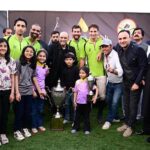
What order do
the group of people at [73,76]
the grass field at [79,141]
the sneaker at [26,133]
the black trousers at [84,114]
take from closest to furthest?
the grass field at [79,141] < the group of people at [73,76] < the sneaker at [26,133] < the black trousers at [84,114]

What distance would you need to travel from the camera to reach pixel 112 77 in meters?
5.50

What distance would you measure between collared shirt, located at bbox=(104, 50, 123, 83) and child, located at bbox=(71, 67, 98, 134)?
333 mm

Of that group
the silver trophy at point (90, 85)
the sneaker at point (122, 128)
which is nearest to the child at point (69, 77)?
the silver trophy at point (90, 85)

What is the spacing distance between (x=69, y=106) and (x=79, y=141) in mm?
976

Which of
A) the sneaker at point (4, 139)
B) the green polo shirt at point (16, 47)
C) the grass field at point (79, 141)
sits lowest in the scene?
the grass field at point (79, 141)

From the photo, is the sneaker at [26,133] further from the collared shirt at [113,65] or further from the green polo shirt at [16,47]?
the collared shirt at [113,65]

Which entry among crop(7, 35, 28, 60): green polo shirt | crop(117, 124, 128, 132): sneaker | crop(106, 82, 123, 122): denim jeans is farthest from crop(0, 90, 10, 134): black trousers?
crop(117, 124, 128, 132): sneaker

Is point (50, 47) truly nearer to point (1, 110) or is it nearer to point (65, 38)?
point (65, 38)

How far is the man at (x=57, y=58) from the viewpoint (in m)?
5.79

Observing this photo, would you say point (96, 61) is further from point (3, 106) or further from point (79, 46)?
point (3, 106)

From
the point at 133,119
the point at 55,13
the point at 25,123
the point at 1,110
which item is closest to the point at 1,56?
the point at 1,110

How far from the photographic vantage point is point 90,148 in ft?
15.3

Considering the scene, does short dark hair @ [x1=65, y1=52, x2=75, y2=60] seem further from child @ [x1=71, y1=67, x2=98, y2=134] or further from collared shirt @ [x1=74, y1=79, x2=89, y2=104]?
collared shirt @ [x1=74, y1=79, x2=89, y2=104]

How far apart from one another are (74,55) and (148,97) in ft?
4.66
